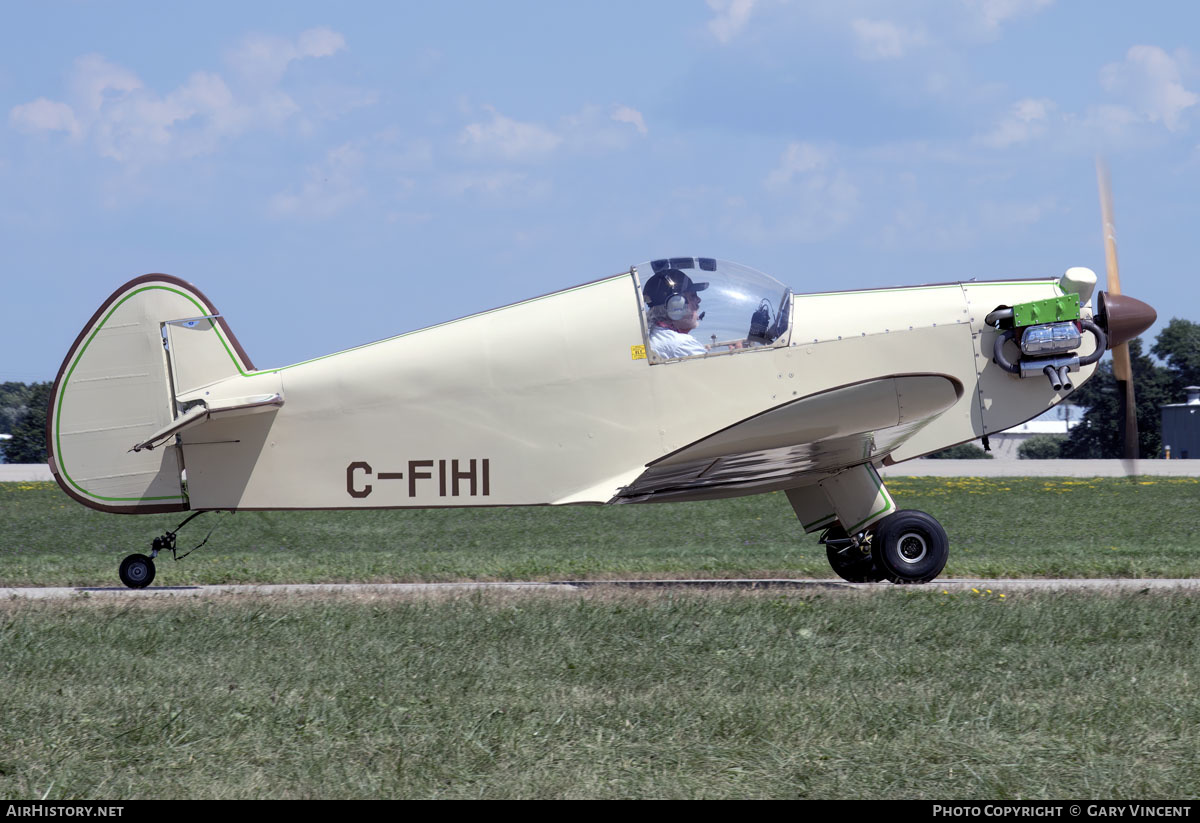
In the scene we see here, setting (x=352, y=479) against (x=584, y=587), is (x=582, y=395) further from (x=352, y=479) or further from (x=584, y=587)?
(x=352, y=479)

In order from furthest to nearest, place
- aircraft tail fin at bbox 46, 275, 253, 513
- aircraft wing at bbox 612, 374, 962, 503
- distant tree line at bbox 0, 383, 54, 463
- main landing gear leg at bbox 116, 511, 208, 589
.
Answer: distant tree line at bbox 0, 383, 54, 463 < main landing gear leg at bbox 116, 511, 208, 589 < aircraft tail fin at bbox 46, 275, 253, 513 < aircraft wing at bbox 612, 374, 962, 503

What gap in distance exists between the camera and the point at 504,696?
6098 millimetres

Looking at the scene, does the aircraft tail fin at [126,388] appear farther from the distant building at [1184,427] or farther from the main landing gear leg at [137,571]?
the distant building at [1184,427]

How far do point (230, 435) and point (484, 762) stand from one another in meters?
6.14

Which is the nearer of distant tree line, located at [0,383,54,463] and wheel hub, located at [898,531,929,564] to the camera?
wheel hub, located at [898,531,929,564]

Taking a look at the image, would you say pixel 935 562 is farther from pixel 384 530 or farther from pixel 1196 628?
pixel 384 530

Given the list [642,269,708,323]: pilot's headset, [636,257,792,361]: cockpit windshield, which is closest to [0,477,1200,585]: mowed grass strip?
[636,257,792,361]: cockpit windshield

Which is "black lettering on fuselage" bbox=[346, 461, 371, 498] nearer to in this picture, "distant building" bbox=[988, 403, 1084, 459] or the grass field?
the grass field

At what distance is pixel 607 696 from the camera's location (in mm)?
6086

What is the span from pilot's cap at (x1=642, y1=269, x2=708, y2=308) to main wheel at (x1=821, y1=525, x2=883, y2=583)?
283 cm

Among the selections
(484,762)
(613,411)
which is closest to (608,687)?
(484,762)

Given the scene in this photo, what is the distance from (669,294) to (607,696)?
4.53 m

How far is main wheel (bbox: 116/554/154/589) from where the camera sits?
1123 centimetres

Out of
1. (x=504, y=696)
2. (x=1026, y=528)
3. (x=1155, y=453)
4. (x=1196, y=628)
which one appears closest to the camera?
(x=504, y=696)
